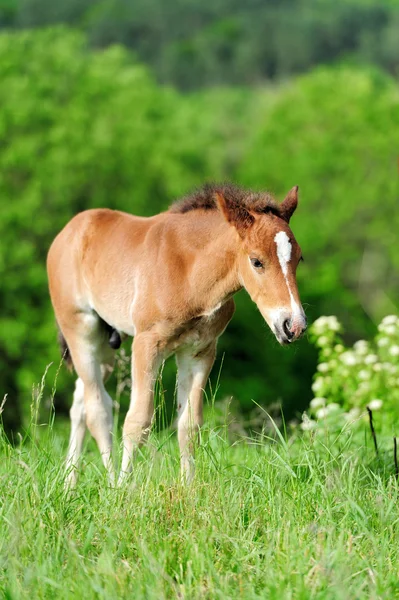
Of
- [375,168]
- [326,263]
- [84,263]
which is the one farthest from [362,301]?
[84,263]

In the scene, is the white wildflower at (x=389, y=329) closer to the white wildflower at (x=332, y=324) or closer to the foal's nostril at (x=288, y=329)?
the white wildflower at (x=332, y=324)

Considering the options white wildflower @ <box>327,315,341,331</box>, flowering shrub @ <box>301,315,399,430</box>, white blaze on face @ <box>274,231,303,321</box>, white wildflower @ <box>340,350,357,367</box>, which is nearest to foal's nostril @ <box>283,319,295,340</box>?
white blaze on face @ <box>274,231,303,321</box>

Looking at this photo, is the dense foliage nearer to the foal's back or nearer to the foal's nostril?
the foal's back

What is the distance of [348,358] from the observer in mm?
8539

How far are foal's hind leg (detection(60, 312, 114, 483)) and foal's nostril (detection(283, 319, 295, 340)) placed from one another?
78.9 inches

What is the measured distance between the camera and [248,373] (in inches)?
1251

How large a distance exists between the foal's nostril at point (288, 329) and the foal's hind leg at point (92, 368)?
2005 mm

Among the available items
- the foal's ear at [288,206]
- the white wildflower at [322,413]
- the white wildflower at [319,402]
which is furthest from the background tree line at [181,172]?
the foal's ear at [288,206]

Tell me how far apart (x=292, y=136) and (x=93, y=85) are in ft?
36.7

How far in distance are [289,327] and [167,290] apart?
3.36ft

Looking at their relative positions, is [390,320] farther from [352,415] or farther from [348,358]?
[352,415]

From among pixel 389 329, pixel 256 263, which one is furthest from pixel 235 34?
pixel 256 263

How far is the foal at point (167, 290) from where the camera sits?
16.8ft

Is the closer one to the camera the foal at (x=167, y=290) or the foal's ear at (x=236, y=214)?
the foal at (x=167, y=290)
